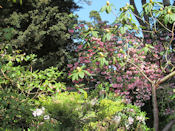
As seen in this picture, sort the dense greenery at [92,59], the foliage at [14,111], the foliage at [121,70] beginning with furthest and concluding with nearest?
the foliage at [121,70]
the dense greenery at [92,59]
the foliage at [14,111]

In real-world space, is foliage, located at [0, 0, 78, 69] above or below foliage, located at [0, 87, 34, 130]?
above

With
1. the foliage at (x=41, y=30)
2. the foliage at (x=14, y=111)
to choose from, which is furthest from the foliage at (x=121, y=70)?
the foliage at (x=14, y=111)

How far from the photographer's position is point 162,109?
19.9ft

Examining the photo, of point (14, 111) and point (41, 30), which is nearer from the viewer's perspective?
point (14, 111)

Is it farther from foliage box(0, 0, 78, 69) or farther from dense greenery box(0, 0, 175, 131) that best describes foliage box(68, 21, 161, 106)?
foliage box(0, 0, 78, 69)

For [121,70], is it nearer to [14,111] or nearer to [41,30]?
[41,30]

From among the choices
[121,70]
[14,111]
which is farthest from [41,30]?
[14,111]

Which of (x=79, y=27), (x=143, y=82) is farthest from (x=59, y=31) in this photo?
(x=143, y=82)

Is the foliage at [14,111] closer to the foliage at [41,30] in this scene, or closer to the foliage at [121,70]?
the foliage at [121,70]

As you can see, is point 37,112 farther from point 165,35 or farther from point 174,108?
point 165,35

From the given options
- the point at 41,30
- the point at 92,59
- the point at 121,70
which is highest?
the point at 41,30

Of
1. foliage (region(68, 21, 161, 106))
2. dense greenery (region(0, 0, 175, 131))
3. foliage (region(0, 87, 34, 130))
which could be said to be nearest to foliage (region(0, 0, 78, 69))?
dense greenery (region(0, 0, 175, 131))

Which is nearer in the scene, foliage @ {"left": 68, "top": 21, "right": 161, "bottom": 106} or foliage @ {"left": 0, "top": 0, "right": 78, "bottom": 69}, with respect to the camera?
foliage @ {"left": 68, "top": 21, "right": 161, "bottom": 106}

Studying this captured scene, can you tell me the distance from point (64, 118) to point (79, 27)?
4907mm
